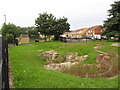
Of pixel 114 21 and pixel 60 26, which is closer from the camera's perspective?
pixel 114 21

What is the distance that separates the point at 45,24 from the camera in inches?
1025

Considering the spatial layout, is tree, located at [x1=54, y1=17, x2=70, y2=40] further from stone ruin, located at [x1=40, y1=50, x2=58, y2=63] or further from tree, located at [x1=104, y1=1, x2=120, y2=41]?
stone ruin, located at [x1=40, y1=50, x2=58, y2=63]

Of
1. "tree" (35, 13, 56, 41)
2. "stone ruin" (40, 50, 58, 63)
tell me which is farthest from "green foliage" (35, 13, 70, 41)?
"stone ruin" (40, 50, 58, 63)

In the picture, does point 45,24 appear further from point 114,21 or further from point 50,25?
point 114,21

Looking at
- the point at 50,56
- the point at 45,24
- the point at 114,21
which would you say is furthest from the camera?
the point at 45,24

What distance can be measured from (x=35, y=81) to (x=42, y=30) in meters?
23.2

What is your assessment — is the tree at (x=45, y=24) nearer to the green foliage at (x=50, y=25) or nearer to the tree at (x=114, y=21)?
the green foliage at (x=50, y=25)

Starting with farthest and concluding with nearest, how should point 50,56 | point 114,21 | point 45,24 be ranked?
point 45,24 → point 114,21 → point 50,56

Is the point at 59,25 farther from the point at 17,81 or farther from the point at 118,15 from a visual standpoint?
the point at 17,81

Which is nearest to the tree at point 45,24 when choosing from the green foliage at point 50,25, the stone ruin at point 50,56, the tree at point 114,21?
the green foliage at point 50,25

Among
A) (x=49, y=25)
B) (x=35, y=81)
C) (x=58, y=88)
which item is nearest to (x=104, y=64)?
(x=58, y=88)

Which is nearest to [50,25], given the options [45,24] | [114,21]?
[45,24]

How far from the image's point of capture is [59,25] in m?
27.2

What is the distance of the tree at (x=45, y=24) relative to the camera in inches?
1027
